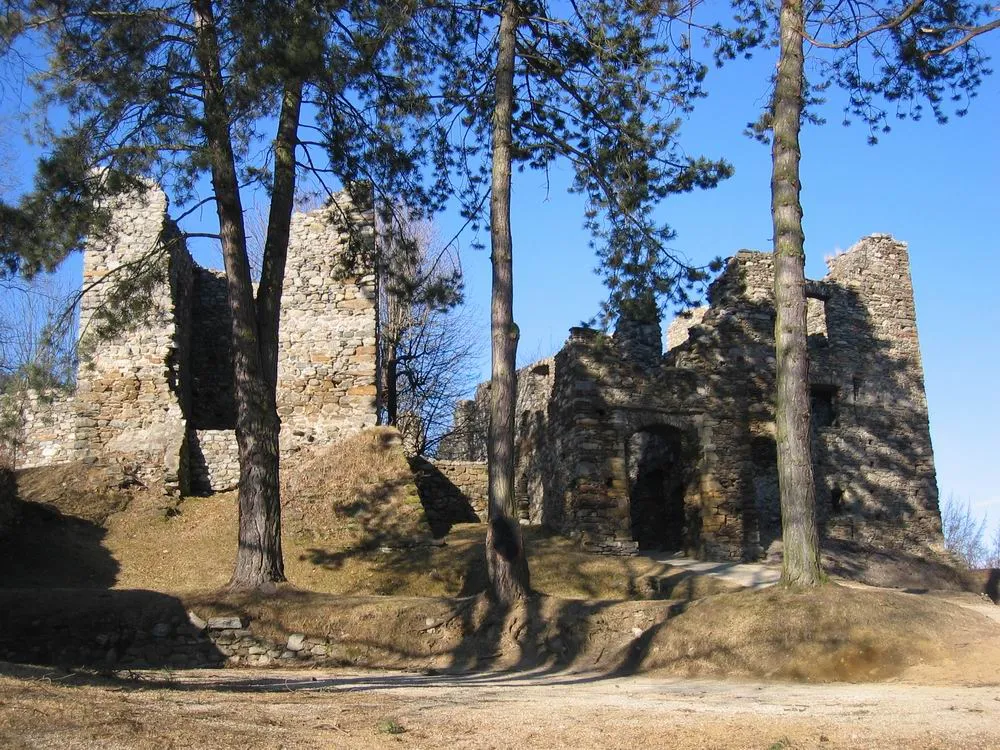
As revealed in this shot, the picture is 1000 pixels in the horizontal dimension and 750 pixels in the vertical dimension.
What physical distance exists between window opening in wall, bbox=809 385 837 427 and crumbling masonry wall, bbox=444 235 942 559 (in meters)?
0.05

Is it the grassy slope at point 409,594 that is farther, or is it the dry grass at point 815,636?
the grassy slope at point 409,594

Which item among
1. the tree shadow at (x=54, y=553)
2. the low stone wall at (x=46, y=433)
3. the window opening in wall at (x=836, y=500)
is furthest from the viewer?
the window opening in wall at (x=836, y=500)

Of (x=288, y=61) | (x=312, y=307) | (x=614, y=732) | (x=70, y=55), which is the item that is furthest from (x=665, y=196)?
(x=614, y=732)

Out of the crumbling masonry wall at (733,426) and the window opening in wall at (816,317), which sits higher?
the window opening in wall at (816,317)

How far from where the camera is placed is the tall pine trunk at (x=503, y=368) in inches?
431

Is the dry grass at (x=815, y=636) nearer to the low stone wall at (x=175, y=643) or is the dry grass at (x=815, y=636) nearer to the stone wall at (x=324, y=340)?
the low stone wall at (x=175, y=643)

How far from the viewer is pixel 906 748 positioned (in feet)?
16.8

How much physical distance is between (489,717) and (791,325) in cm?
639

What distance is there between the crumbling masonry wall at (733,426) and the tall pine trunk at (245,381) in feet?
17.8

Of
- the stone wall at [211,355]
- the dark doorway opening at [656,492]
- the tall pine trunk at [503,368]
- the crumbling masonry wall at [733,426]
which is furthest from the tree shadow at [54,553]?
the dark doorway opening at [656,492]

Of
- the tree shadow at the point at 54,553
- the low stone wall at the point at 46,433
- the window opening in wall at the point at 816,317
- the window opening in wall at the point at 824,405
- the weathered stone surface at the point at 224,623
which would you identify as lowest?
the weathered stone surface at the point at 224,623

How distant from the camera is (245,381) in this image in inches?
451

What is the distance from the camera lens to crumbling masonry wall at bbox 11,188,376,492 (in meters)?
16.0

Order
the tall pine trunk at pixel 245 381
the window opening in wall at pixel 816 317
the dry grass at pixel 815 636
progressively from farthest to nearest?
the window opening in wall at pixel 816 317
the tall pine trunk at pixel 245 381
the dry grass at pixel 815 636
